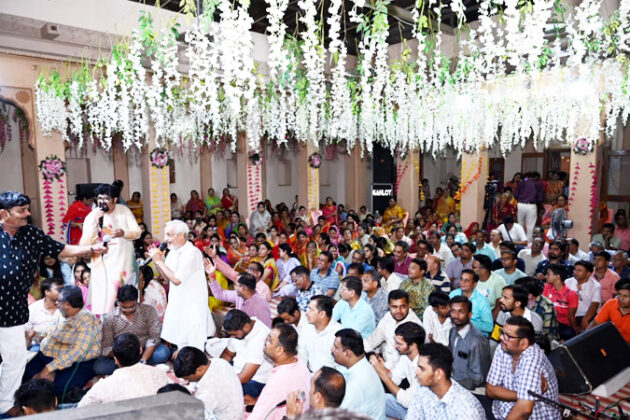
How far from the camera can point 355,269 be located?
445 centimetres

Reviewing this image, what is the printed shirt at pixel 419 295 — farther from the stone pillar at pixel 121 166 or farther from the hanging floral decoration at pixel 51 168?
the stone pillar at pixel 121 166

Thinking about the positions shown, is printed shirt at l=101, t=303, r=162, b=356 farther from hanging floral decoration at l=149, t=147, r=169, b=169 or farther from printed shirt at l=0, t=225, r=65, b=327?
hanging floral decoration at l=149, t=147, r=169, b=169

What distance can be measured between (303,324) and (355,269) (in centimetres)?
105

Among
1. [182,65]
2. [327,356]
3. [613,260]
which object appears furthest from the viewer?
[182,65]

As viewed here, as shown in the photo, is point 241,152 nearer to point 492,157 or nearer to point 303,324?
point 303,324

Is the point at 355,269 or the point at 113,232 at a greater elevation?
the point at 113,232

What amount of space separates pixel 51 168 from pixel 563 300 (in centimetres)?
762

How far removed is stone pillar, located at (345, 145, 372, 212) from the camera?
12.6 m

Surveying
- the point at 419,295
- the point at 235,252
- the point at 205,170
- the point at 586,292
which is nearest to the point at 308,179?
the point at 205,170

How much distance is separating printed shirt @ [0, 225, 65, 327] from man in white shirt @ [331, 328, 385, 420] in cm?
195

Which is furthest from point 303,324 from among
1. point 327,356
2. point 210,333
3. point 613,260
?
point 613,260

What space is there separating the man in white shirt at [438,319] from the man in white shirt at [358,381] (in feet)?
3.55

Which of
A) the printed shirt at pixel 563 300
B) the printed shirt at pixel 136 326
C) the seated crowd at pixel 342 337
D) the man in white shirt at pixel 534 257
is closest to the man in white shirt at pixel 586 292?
the seated crowd at pixel 342 337

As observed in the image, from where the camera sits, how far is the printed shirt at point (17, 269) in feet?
8.24
